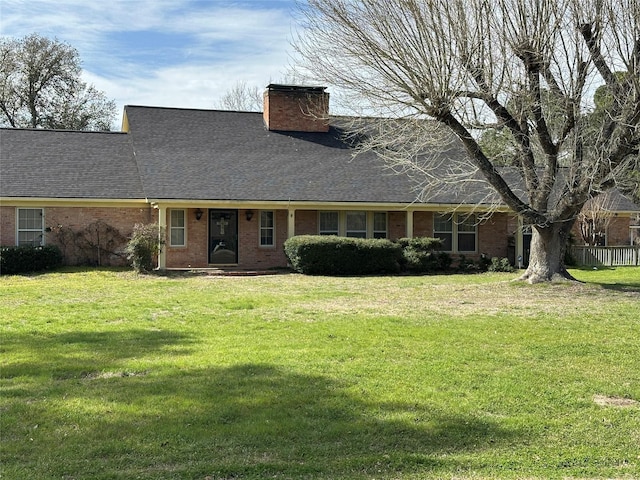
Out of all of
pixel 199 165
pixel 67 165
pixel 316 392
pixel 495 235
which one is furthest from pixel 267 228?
pixel 316 392

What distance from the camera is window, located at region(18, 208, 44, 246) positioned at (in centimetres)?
2162

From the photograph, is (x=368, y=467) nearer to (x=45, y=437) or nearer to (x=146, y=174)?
(x=45, y=437)

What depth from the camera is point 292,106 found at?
27531 mm

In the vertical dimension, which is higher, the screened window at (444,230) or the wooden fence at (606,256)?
the screened window at (444,230)

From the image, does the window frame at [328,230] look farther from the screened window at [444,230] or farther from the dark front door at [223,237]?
the screened window at [444,230]

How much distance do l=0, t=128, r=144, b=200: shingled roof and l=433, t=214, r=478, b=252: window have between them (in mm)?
11073

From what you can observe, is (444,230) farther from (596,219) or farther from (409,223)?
(596,219)

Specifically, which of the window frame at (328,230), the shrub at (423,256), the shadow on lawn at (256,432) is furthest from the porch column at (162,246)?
the shadow on lawn at (256,432)

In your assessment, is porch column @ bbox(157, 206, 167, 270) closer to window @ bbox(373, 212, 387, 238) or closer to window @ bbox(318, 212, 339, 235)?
window @ bbox(318, 212, 339, 235)

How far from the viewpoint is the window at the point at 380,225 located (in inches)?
974

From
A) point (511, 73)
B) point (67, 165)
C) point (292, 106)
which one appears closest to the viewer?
point (511, 73)

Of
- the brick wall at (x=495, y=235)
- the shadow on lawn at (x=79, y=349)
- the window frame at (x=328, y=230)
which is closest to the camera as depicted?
the shadow on lawn at (x=79, y=349)

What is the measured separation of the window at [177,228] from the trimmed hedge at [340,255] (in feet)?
12.1

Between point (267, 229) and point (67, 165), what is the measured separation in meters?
7.46
